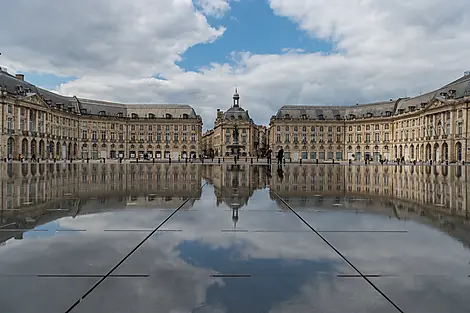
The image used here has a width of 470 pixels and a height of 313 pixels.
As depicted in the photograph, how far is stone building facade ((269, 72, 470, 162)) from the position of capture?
69.2 metres

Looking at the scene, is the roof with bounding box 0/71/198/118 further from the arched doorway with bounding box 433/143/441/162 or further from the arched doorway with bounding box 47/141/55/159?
the arched doorway with bounding box 433/143/441/162

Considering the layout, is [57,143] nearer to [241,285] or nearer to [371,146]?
[371,146]

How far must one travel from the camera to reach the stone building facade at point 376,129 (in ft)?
227

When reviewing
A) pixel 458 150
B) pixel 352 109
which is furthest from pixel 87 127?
pixel 458 150

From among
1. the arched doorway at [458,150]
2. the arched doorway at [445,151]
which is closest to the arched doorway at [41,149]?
the arched doorway at [445,151]

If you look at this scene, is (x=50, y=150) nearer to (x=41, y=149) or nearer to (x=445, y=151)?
(x=41, y=149)

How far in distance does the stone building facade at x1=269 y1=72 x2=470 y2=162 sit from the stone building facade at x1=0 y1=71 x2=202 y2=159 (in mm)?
25494

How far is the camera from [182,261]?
4.61m

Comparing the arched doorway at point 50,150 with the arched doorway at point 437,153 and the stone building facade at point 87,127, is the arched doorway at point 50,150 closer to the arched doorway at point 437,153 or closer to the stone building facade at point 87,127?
the stone building facade at point 87,127

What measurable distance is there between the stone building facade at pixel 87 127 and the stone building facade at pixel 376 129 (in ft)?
83.6

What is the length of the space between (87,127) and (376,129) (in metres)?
71.0

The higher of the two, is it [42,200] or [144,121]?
[144,121]

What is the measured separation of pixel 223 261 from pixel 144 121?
97.2m

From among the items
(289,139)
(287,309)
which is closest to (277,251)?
(287,309)
